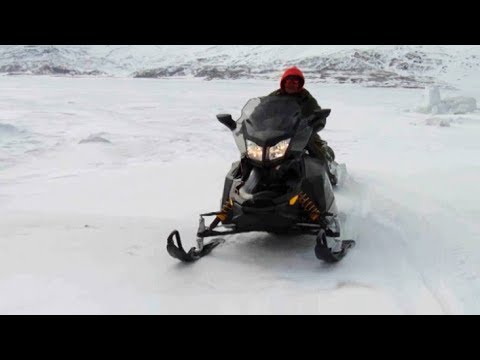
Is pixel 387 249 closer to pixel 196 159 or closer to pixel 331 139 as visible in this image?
pixel 196 159

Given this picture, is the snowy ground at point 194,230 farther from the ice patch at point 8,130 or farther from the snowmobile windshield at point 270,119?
the snowmobile windshield at point 270,119

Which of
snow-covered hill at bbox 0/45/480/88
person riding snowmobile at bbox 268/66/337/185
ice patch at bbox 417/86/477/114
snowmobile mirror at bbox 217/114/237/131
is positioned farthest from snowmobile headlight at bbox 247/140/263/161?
snow-covered hill at bbox 0/45/480/88

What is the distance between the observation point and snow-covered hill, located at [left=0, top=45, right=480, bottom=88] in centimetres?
4238

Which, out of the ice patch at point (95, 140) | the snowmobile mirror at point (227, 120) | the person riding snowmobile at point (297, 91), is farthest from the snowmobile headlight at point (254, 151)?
the ice patch at point (95, 140)

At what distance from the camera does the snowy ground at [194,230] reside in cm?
341

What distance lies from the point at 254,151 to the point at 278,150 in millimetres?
198

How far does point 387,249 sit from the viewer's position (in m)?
4.43

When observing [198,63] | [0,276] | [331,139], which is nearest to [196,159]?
[331,139]

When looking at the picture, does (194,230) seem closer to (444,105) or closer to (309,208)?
(309,208)

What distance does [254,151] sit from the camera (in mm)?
4184

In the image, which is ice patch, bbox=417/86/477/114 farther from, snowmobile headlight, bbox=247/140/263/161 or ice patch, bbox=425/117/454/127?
snowmobile headlight, bbox=247/140/263/161

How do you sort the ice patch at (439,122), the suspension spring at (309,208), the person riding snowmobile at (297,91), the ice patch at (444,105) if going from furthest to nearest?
the ice patch at (444,105)
the ice patch at (439,122)
the person riding snowmobile at (297,91)
the suspension spring at (309,208)

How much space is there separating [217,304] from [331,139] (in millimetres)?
8098

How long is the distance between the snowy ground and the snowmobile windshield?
3.24 feet
